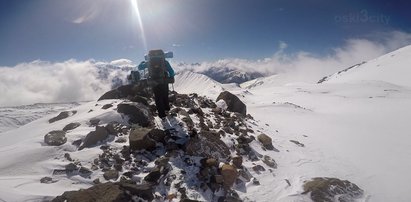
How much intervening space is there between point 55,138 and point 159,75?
17.8 feet

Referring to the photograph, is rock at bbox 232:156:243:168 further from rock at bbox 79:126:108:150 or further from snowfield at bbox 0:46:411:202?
rock at bbox 79:126:108:150

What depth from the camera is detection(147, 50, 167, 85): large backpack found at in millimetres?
15219

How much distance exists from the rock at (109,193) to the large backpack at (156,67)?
670cm

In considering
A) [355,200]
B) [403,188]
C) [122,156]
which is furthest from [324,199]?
[122,156]

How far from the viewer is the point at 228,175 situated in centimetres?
1103

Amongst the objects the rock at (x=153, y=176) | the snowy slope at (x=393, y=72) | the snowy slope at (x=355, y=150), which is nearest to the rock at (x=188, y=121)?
the rock at (x=153, y=176)

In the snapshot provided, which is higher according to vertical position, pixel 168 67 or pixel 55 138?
pixel 168 67

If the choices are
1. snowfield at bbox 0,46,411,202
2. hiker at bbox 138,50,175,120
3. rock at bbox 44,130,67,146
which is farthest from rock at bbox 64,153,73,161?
hiker at bbox 138,50,175,120

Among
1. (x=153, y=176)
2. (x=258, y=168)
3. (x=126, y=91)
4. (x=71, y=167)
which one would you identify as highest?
(x=126, y=91)

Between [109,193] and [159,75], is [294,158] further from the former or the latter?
[109,193]

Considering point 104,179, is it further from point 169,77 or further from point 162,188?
point 169,77

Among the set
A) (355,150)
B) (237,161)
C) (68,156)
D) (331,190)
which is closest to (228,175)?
(237,161)

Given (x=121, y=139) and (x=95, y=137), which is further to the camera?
(x=121, y=139)

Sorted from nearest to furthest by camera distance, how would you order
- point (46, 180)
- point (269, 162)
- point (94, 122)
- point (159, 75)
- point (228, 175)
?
point (46, 180) → point (228, 175) → point (269, 162) → point (94, 122) → point (159, 75)
